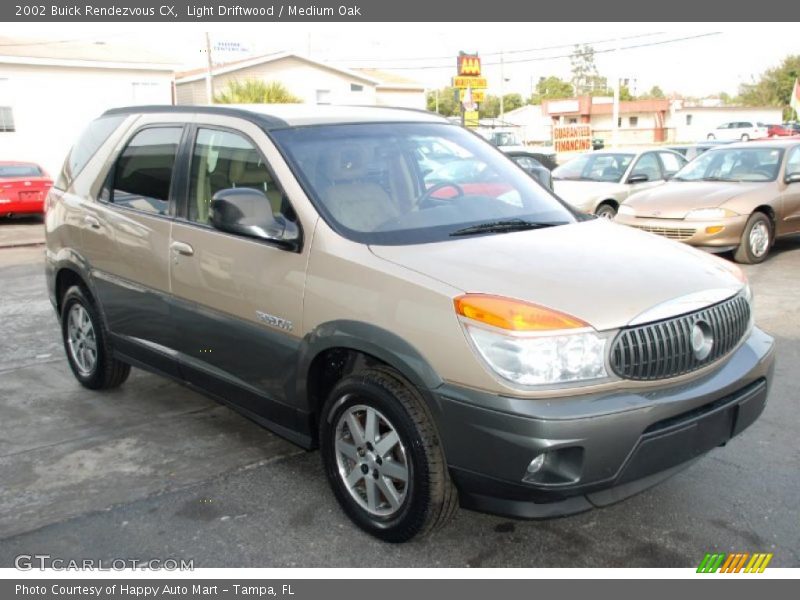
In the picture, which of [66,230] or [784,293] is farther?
[784,293]

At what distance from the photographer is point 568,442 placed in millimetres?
2879

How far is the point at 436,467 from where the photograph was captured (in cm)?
318

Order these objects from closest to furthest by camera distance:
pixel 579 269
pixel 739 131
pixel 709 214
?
pixel 579 269 → pixel 709 214 → pixel 739 131

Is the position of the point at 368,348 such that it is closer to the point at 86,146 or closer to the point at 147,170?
the point at 147,170

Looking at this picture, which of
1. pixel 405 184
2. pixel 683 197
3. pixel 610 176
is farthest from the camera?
pixel 610 176

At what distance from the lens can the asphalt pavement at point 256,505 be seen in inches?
135

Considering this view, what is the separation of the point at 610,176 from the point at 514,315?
430 inches

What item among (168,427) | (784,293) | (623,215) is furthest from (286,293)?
(623,215)

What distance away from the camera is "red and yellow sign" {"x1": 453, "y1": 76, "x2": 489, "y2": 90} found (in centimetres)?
3191

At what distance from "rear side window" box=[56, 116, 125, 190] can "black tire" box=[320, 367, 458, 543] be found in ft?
9.41

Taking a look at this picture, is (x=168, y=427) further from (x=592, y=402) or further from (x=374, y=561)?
(x=592, y=402)

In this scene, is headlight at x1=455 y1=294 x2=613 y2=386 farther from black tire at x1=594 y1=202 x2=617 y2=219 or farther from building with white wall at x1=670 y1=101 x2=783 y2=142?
building with white wall at x1=670 y1=101 x2=783 y2=142

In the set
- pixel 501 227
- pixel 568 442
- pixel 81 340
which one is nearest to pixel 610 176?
pixel 81 340
